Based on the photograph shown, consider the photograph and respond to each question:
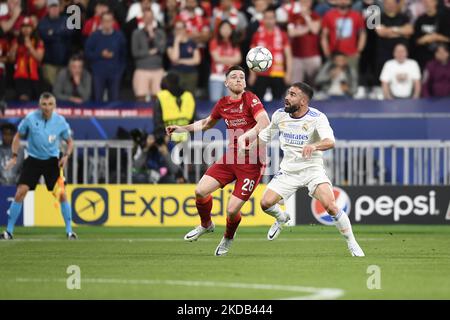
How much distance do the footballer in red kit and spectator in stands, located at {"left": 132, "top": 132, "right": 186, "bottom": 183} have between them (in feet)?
19.4

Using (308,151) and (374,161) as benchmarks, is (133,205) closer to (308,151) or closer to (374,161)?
(374,161)

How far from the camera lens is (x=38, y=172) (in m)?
20.6

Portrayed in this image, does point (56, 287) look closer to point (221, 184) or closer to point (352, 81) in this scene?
point (221, 184)

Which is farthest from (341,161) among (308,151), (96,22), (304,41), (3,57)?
(308,151)

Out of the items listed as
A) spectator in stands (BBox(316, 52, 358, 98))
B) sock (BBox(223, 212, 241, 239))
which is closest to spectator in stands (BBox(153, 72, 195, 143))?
spectator in stands (BBox(316, 52, 358, 98))

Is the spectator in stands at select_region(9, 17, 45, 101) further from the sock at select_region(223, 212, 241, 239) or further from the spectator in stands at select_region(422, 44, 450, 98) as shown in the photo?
the sock at select_region(223, 212, 241, 239)

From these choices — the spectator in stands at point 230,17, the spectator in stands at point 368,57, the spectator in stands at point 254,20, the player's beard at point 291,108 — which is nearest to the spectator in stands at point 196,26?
the spectator in stands at point 230,17

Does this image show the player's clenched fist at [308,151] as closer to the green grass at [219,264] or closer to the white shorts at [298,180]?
the white shorts at [298,180]

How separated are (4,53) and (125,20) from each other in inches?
107

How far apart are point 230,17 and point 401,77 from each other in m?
3.87

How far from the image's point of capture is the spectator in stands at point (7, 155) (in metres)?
23.2

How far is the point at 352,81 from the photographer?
84.3 ft

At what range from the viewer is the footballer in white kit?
16.0 metres
